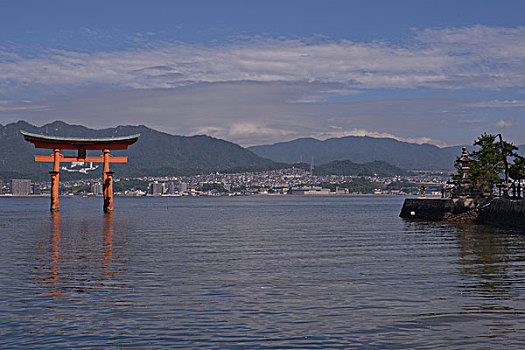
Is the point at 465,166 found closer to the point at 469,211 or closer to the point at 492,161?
the point at 469,211

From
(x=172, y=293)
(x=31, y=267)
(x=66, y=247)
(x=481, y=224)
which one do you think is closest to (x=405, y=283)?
(x=172, y=293)

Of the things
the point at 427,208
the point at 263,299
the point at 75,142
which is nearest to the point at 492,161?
the point at 427,208

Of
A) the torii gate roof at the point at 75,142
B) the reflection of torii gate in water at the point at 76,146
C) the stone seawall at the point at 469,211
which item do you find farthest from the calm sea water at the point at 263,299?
the reflection of torii gate in water at the point at 76,146

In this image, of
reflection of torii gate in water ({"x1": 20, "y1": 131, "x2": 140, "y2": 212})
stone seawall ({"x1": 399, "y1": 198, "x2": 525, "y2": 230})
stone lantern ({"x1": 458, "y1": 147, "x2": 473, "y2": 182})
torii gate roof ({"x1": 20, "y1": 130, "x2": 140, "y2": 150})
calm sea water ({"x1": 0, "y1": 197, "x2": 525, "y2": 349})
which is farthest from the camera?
reflection of torii gate in water ({"x1": 20, "y1": 131, "x2": 140, "y2": 212})

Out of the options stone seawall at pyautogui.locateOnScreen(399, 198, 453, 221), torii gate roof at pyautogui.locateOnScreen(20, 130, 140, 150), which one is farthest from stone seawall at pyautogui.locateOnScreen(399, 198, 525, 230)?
torii gate roof at pyautogui.locateOnScreen(20, 130, 140, 150)

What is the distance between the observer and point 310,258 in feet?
65.9

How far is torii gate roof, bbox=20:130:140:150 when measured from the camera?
6259 cm

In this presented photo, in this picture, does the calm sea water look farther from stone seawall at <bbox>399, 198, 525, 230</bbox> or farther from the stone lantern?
the stone lantern

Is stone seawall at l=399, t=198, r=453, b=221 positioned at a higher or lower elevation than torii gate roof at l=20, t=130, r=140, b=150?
lower

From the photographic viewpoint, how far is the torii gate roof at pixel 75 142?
205 feet

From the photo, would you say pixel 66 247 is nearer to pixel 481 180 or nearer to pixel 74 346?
pixel 74 346

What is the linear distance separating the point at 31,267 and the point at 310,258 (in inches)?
334

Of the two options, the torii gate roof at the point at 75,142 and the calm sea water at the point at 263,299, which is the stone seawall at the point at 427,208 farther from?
the torii gate roof at the point at 75,142

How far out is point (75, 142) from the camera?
6347 centimetres
